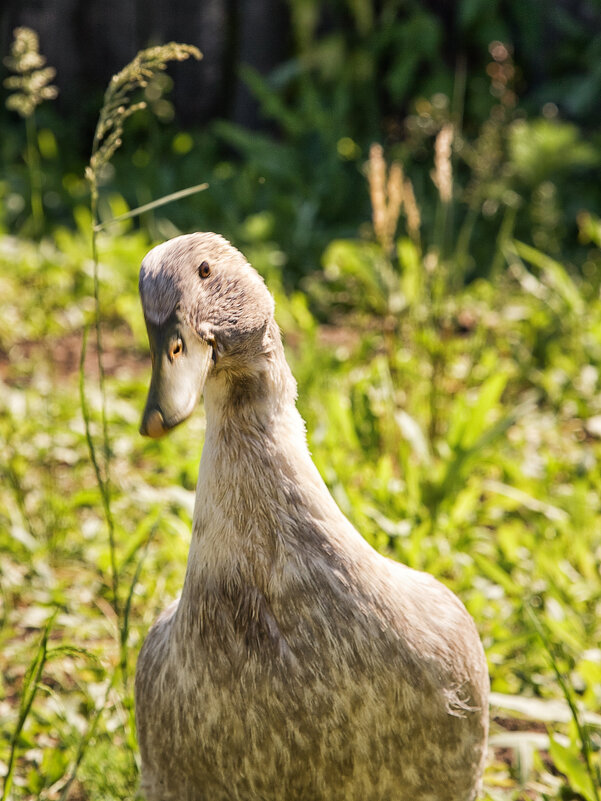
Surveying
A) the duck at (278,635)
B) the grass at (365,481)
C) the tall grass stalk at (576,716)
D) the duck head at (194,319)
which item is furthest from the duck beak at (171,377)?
the tall grass stalk at (576,716)

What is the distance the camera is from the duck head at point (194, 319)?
50.1 inches

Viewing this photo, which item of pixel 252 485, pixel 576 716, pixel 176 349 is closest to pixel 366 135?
pixel 576 716

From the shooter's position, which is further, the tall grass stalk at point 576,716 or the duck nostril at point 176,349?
the tall grass stalk at point 576,716

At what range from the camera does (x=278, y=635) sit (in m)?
1.54

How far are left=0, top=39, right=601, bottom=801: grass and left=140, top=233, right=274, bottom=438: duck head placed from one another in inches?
16.8

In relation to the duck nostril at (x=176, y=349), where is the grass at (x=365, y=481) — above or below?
below

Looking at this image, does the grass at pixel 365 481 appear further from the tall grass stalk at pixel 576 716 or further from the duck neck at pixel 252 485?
the duck neck at pixel 252 485

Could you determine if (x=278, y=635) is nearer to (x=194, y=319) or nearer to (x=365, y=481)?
(x=194, y=319)

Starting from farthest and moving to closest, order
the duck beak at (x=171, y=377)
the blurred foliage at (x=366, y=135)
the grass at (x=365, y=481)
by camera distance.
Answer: the blurred foliage at (x=366, y=135) → the grass at (x=365, y=481) → the duck beak at (x=171, y=377)

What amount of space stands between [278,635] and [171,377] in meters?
0.53

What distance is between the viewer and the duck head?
4.17ft

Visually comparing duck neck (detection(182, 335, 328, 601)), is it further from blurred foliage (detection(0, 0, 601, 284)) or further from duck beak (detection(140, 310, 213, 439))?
blurred foliage (detection(0, 0, 601, 284))

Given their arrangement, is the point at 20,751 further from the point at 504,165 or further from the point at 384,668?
the point at 504,165

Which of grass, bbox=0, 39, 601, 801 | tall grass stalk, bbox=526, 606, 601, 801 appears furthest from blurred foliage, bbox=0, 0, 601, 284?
tall grass stalk, bbox=526, 606, 601, 801
